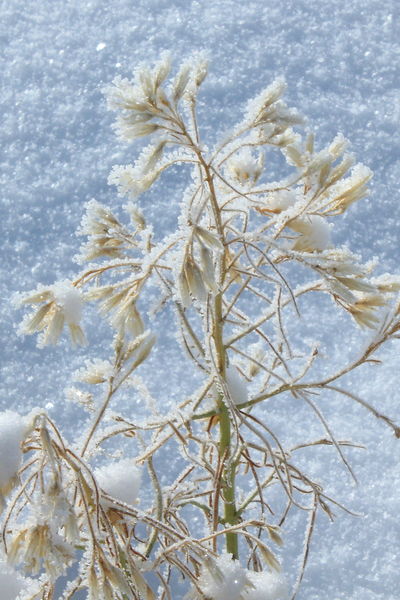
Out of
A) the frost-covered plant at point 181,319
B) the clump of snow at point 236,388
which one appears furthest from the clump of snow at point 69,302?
the clump of snow at point 236,388

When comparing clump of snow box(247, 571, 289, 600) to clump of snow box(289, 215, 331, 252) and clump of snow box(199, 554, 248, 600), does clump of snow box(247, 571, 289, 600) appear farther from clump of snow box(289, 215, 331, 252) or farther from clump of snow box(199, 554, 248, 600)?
clump of snow box(289, 215, 331, 252)

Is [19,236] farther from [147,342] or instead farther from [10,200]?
[147,342]

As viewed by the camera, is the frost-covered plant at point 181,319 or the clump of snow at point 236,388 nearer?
the frost-covered plant at point 181,319

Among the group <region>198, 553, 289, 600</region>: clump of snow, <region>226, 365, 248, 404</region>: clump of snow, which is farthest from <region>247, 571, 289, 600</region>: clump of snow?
<region>226, 365, 248, 404</region>: clump of snow

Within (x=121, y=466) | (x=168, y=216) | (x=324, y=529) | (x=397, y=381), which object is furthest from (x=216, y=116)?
(x=121, y=466)

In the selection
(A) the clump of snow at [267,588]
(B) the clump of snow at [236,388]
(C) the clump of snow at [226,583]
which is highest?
(B) the clump of snow at [236,388]

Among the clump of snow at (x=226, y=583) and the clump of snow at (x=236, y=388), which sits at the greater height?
the clump of snow at (x=236, y=388)

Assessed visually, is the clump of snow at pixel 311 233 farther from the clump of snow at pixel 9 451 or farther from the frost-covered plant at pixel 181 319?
the clump of snow at pixel 9 451
